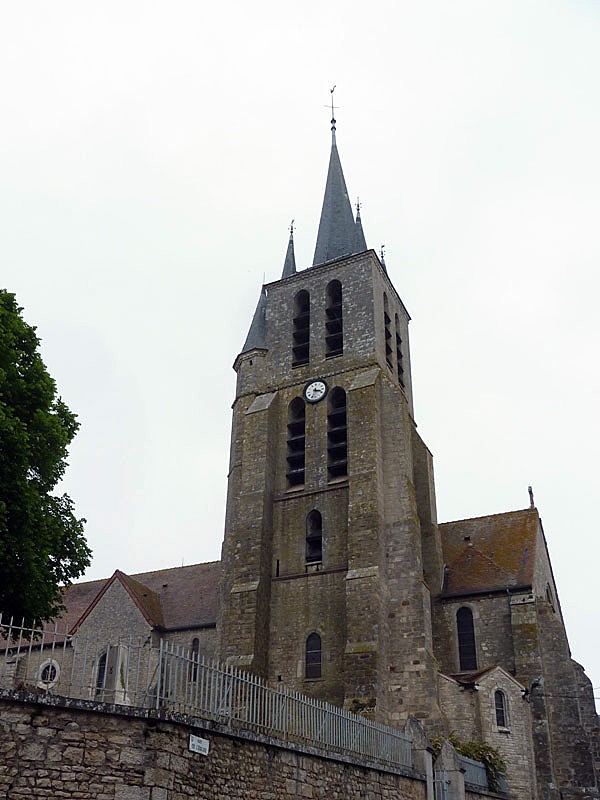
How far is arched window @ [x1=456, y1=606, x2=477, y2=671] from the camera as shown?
82.8ft

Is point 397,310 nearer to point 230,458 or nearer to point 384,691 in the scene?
point 230,458

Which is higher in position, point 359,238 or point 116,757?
point 359,238

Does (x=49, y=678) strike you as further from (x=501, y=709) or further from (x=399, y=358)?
(x=399, y=358)

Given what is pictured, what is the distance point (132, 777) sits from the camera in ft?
28.9

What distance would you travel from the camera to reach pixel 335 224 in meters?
35.3

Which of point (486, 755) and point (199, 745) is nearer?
point (199, 745)

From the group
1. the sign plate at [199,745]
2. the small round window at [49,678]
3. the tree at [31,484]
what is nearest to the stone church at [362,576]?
the tree at [31,484]

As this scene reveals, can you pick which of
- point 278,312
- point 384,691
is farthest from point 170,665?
point 278,312

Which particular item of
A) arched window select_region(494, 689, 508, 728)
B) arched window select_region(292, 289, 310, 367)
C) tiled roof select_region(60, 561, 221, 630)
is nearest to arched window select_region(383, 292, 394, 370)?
arched window select_region(292, 289, 310, 367)

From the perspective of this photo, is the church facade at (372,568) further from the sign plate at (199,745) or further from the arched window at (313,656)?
the sign plate at (199,745)

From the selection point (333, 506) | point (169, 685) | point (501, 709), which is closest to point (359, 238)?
point (333, 506)

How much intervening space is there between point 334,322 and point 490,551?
10118 millimetres

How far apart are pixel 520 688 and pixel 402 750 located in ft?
31.3

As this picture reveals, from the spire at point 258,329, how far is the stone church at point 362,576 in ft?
0.38
